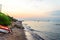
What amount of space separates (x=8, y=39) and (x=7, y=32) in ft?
19.0

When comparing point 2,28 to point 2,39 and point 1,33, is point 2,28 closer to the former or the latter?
point 1,33

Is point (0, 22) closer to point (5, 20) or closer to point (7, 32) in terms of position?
point (5, 20)

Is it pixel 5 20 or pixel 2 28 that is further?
pixel 5 20

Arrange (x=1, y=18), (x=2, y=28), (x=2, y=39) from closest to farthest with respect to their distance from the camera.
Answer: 1. (x=2, y=39)
2. (x=2, y=28)
3. (x=1, y=18)

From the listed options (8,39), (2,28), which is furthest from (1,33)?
(8,39)

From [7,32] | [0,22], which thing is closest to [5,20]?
[0,22]

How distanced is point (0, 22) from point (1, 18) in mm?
595

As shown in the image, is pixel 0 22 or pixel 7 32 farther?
pixel 0 22

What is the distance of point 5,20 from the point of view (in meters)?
36.6

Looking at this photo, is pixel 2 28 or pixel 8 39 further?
pixel 2 28

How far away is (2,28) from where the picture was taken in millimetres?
30797

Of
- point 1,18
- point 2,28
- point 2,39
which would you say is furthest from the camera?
point 1,18

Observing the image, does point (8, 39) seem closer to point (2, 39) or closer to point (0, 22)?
point (2, 39)

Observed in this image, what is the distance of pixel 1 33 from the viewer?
30.9 m
